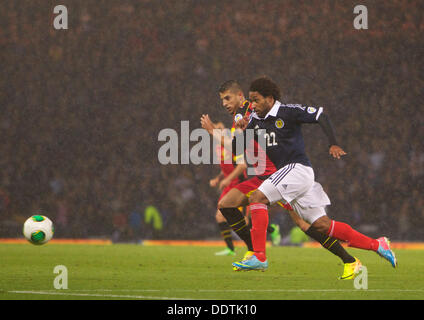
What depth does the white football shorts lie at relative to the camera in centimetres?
659

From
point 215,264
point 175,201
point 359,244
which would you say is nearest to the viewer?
point 359,244

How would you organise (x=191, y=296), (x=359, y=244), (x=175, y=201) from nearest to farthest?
(x=191, y=296)
(x=359, y=244)
(x=175, y=201)

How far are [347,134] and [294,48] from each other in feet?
9.29

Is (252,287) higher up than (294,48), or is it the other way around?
(294,48)

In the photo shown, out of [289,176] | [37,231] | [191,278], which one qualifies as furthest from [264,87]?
[37,231]

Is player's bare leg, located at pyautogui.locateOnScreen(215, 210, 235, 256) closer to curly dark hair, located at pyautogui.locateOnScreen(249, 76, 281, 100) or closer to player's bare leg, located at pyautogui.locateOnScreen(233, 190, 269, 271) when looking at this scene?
player's bare leg, located at pyautogui.locateOnScreen(233, 190, 269, 271)

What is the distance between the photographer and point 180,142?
17578 millimetres

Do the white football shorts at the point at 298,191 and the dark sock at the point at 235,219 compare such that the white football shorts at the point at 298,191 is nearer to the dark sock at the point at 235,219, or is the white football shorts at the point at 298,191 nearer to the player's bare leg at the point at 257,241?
the player's bare leg at the point at 257,241

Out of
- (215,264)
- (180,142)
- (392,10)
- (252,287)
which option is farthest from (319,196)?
(392,10)

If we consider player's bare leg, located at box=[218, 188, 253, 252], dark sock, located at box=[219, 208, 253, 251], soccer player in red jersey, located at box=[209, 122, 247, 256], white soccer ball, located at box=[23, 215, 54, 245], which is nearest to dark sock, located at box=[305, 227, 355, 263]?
player's bare leg, located at box=[218, 188, 253, 252]

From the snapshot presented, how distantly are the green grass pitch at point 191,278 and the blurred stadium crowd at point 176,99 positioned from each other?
16.4 feet

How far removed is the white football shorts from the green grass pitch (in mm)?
658

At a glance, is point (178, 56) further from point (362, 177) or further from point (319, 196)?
point (319, 196)

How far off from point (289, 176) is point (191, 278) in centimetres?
138
